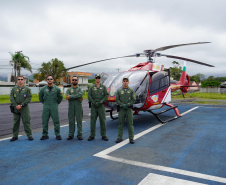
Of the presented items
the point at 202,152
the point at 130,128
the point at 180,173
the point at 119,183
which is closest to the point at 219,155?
the point at 202,152

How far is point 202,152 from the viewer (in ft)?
13.7

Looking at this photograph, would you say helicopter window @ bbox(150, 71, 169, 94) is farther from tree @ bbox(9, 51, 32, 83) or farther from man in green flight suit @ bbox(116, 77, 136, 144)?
tree @ bbox(9, 51, 32, 83)

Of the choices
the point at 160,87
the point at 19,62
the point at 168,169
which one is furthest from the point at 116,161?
the point at 19,62

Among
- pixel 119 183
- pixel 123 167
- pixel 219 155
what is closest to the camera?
pixel 119 183

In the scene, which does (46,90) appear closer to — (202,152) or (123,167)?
(123,167)

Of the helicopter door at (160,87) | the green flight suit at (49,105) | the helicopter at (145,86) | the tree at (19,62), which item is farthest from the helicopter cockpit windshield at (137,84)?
the tree at (19,62)

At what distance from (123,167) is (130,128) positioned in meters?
1.67

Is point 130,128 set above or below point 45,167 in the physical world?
above

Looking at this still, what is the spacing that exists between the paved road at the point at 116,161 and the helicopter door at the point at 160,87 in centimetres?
197

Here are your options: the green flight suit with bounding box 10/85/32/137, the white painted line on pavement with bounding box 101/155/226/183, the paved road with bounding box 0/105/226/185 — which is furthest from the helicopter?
the white painted line on pavement with bounding box 101/155/226/183

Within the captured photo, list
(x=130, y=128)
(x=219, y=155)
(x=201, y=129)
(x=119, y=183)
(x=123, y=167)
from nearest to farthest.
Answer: (x=119, y=183) → (x=123, y=167) → (x=219, y=155) → (x=130, y=128) → (x=201, y=129)

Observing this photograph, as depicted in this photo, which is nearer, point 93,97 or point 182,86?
point 93,97

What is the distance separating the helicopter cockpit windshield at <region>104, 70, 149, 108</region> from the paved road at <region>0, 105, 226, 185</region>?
1490mm

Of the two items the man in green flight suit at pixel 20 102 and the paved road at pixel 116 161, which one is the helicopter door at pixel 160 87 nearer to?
the paved road at pixel 116 161
